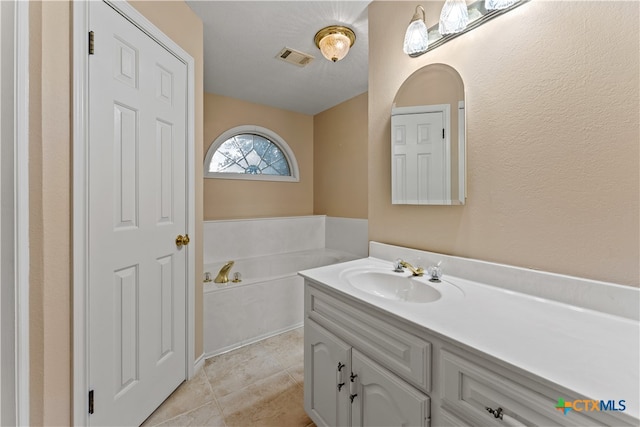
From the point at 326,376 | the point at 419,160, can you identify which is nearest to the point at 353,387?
the point at 326,376

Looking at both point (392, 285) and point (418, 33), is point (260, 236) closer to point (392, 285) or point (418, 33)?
point (392, 285)

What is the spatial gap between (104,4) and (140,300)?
4.50 feet

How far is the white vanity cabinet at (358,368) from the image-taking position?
812mm

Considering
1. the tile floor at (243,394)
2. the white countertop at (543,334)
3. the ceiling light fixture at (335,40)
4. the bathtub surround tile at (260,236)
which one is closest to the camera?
the white countertop at (543,334)

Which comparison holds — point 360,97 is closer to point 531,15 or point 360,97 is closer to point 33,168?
point 531,15

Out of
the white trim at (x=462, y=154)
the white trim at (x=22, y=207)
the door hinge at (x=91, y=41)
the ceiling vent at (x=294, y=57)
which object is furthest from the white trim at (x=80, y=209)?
the white trim at (x=462, y=154)

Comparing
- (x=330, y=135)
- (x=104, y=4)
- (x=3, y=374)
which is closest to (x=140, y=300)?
(x=3, y=374)

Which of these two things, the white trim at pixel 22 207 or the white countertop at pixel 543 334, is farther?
the white trim at pixel 22 207

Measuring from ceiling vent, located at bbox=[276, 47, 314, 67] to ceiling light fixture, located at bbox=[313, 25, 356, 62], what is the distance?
0.29 meters

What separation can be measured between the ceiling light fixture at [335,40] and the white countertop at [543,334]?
1.57 m

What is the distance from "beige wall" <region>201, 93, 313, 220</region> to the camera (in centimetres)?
295

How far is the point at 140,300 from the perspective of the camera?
1.36 meters

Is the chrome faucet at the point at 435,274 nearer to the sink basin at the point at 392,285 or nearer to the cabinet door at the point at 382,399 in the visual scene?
the sink basin at the point at 392,285

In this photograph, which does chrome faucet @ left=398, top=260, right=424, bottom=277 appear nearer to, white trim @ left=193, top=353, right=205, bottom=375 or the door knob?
the door knob
